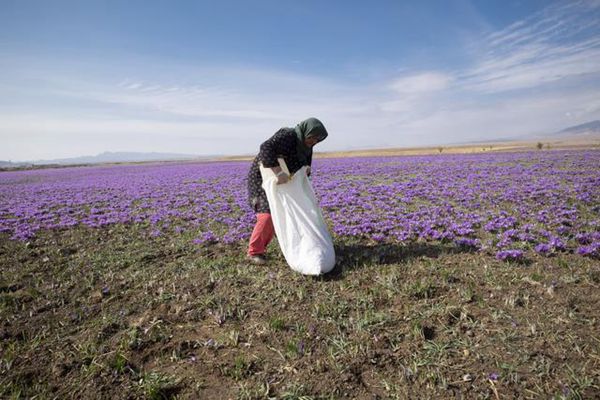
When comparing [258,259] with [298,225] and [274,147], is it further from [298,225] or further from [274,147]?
[274,147]

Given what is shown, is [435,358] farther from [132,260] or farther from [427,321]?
[132,260]

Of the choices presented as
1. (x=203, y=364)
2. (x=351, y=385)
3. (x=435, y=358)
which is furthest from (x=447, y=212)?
(x=203, y=364)

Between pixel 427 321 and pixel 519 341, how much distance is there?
34.2 inches

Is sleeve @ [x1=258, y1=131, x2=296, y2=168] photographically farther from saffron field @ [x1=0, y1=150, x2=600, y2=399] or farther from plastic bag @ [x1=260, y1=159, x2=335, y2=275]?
saffron field @ [x1=0, y1=150, x2=600, y2=399]

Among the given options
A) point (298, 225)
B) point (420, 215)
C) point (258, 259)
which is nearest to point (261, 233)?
point (258, 259)

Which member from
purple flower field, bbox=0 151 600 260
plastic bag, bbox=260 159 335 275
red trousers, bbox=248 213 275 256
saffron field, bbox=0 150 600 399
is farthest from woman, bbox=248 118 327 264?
purple flower field, bbox=0 151 600 260

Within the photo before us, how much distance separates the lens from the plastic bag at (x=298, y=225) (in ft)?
16.5

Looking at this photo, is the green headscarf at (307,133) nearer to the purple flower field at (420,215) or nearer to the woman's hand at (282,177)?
the woman's hand at (282,177)

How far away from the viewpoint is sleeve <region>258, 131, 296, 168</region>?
5.05 meters

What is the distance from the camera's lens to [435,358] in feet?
10.3

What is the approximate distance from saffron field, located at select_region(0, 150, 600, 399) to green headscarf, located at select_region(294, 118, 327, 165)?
6.42 feet

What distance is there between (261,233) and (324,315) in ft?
6.89

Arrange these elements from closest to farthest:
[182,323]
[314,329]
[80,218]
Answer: [314,329] → [182,323] → [80,218]

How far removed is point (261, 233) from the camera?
5.67 metres
